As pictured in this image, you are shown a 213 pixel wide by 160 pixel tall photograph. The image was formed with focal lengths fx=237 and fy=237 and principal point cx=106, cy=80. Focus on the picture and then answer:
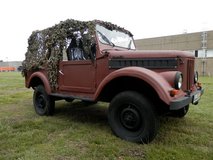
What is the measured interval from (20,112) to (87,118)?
1.90 m

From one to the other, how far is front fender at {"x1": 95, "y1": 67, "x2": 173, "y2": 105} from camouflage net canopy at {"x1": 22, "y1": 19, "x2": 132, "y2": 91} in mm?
1103

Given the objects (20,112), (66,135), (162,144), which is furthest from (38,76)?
(162,144)

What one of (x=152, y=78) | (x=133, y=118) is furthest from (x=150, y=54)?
(x=133, y=118)

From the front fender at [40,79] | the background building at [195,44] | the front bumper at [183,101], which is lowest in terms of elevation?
the front bumper at [183,101]

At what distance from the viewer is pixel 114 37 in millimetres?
5090

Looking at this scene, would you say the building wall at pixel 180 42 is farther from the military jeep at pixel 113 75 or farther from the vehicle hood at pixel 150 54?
the vehicle hood at pixel 150 54

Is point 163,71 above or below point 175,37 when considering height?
below

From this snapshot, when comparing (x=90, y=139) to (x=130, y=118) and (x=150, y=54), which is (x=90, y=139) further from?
(x=150, y=54)

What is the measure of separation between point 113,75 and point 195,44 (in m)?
28.6

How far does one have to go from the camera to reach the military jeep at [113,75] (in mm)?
3695

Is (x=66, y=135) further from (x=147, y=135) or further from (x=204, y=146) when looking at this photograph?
(x=204, y=146)

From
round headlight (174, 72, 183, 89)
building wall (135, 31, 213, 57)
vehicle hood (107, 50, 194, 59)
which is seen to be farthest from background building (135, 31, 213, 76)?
round headlight (174, 72, 183, 89)

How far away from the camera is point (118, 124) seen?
4.07 metres

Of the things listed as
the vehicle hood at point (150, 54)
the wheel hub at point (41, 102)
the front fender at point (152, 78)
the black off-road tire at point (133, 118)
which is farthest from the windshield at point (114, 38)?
the wheel hub at point (41, 102)
